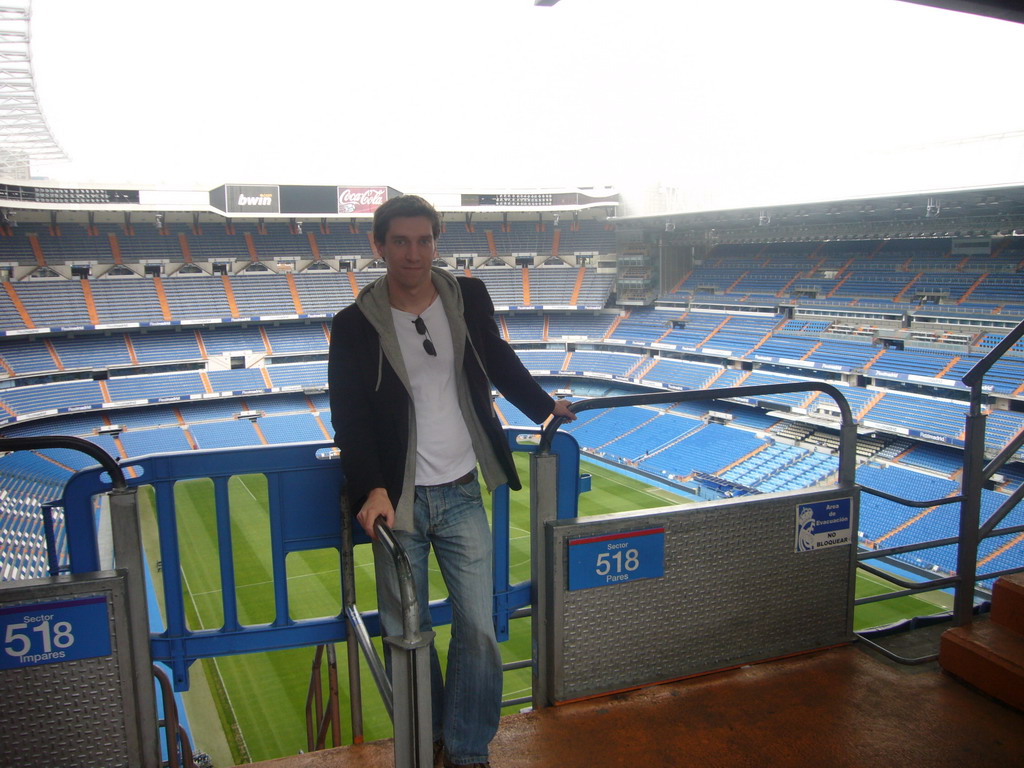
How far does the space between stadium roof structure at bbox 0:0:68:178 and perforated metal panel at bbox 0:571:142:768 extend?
1154 cm

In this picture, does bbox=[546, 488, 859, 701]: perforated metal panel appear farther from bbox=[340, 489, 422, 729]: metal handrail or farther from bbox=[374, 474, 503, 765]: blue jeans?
bbox=[340, 489, 422, 729]: metal handrail

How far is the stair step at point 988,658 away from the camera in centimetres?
192

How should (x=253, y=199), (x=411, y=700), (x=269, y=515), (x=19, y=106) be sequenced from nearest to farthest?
1. (x=411, y=700)
2. (x=269, y=515)
3. (x=19, y=106)
4. (x=253, y=199)

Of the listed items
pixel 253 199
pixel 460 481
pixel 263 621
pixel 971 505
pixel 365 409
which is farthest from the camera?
pixel 253 199

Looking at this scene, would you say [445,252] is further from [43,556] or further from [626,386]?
[43,556]

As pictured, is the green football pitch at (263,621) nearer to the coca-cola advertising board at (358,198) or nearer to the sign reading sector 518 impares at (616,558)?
the sign reading sector 518 impares at (616,558)

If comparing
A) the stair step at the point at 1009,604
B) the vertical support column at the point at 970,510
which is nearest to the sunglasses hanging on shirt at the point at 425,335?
the vertical support column at the point at 970,510

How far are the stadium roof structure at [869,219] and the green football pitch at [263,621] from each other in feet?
27.8

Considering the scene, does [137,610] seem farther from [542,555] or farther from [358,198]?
[358,198]

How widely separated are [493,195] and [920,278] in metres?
12.6

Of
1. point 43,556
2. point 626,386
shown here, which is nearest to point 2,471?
point 43,556

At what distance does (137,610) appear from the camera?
160cm

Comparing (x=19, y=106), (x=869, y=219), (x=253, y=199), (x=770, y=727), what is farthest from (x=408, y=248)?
(x=253, y=199)

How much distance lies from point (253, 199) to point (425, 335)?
68.9 ft
